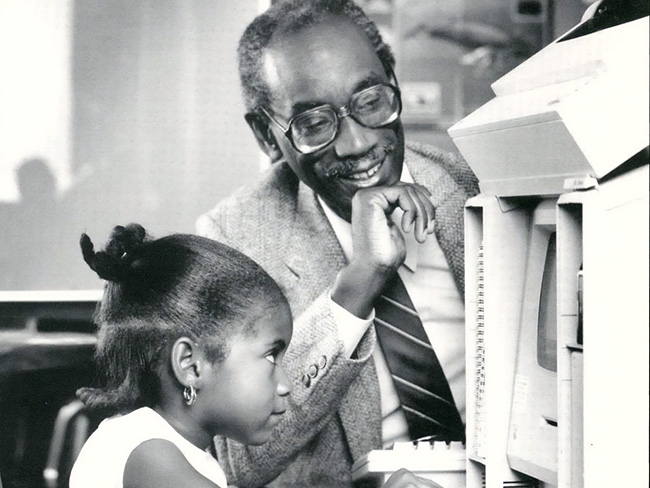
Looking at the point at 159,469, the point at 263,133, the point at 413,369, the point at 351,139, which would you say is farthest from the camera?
the point at 263,133

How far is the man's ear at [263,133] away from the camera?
2201 mm

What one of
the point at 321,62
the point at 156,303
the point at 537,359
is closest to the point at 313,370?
the point at 156,303

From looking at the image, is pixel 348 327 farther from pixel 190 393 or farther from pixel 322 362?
pixel 190 393

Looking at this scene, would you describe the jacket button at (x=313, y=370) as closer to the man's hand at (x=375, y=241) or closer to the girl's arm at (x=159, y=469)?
the man's hand at (x=375, y=241)

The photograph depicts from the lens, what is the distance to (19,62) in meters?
2.36

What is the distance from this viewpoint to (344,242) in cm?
221

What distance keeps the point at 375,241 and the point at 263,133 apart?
1.61ft

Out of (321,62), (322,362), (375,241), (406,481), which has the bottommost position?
(406,481)

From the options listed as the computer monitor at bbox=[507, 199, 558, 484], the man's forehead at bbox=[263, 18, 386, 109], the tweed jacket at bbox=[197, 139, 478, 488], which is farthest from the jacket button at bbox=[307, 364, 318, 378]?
the man's forehead at bbox=[263, 18, 386, 109]

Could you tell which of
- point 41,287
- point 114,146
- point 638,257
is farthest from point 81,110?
point 638,257

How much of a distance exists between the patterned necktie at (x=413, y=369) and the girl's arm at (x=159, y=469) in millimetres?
756

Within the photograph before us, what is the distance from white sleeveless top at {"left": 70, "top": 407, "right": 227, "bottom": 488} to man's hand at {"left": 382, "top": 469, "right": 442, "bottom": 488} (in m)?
0.29

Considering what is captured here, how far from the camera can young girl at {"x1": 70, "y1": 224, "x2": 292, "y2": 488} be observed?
1.60m

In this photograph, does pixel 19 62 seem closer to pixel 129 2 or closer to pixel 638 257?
pixel 129 2
